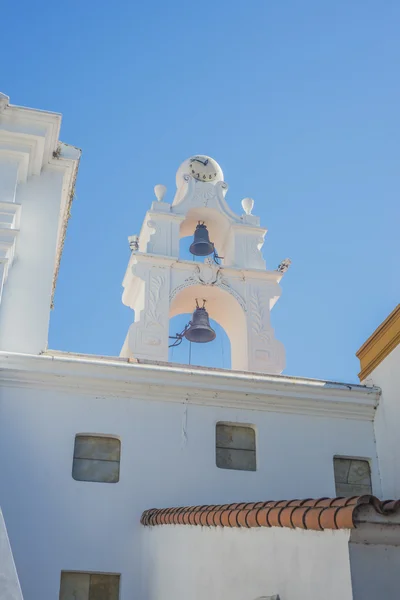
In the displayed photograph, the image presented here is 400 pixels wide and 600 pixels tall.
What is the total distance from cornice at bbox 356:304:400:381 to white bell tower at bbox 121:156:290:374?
239 cm

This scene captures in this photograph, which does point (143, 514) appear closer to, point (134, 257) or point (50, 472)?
point (50, 472)

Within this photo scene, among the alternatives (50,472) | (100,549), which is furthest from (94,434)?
(100,549)

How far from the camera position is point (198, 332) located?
13500 millimetres

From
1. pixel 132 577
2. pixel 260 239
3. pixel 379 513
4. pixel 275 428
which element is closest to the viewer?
pixel 379 513

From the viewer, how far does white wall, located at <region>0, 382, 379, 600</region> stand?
904 cm

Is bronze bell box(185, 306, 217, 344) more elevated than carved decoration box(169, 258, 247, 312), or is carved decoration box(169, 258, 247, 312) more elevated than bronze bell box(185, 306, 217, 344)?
carved decoration box(169, 258, 247, 312)

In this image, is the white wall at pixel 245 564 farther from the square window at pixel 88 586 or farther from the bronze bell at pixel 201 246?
the bronze bell at pixel 201 246

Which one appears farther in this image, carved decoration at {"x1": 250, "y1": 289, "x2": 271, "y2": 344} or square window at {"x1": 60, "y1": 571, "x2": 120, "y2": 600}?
carved decoration at {"x1": 250, "y1": 289, "x2": 271, "y2": 344}

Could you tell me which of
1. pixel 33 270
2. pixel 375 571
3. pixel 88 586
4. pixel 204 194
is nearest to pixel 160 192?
pixel 204 194

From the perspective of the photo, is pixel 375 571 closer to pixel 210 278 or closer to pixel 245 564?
pixel 245 564

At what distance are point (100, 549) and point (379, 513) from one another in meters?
5.64

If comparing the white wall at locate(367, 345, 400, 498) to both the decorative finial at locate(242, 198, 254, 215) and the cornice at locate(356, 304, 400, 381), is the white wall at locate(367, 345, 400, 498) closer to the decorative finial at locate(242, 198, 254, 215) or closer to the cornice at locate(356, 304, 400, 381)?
the cornice at locate(356, 304, 400, 381)

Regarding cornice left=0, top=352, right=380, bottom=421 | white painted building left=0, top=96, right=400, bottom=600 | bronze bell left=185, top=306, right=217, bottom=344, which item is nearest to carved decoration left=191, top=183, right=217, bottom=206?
bronze bell left=185, top=306, right=217, bottom=344

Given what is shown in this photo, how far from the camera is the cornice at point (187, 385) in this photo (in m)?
9.74
